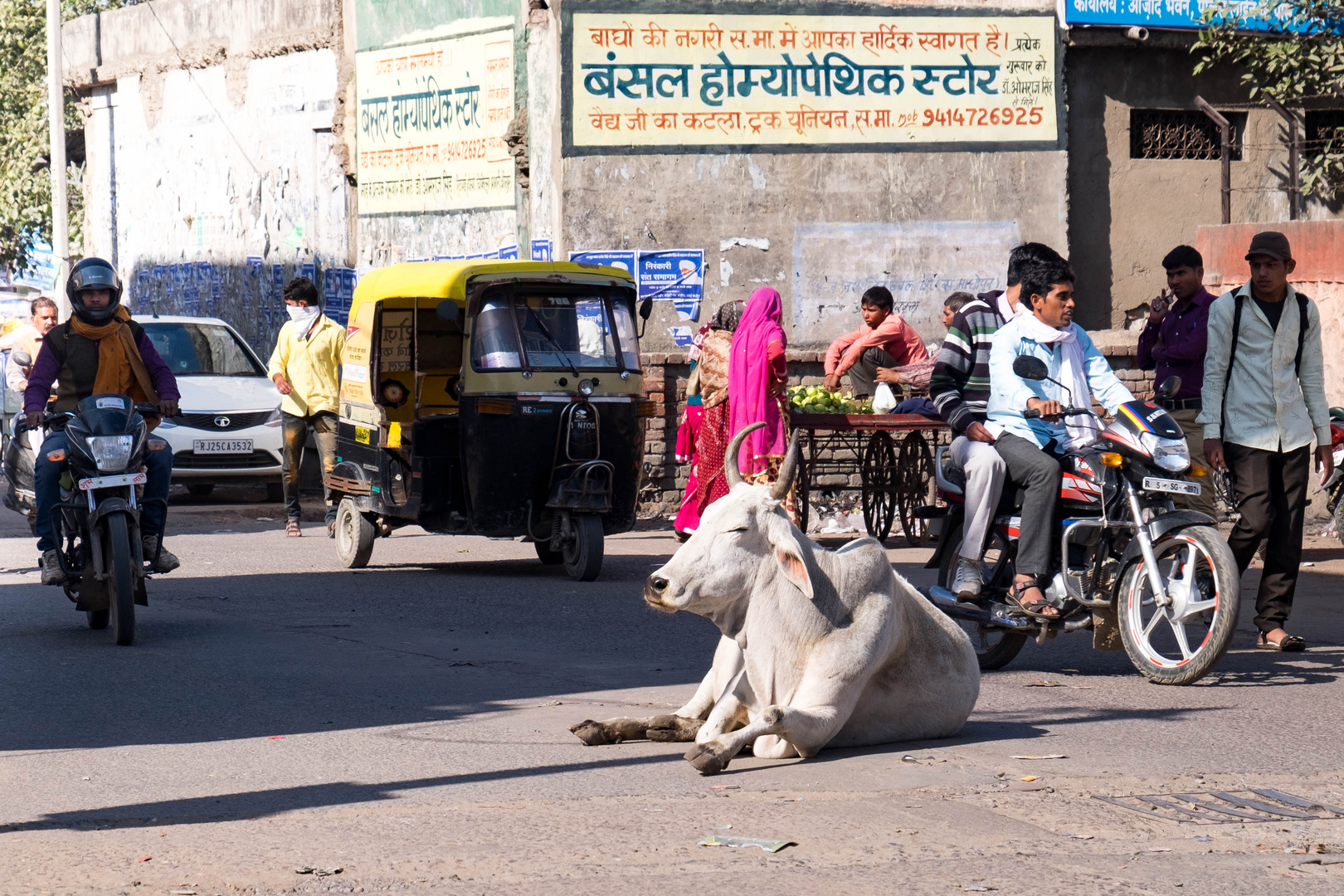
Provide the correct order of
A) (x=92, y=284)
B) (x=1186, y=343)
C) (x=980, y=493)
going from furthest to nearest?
(x=1186, y=343) < (x=92, y=284) < (x=980, y=493)

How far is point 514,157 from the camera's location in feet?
57.5

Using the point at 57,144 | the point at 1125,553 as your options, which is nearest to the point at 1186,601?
the point at 1125,553

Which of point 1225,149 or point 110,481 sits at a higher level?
point 1225,149

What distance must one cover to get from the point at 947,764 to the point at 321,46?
17.1 meters

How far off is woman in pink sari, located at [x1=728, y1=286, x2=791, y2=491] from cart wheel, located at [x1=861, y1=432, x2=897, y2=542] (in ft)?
8.75

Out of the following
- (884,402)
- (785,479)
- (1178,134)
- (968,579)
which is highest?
(1178,134)

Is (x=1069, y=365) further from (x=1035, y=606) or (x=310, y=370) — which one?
(x=310, y=370)

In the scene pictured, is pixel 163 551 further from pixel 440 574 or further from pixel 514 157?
pixel 514 157

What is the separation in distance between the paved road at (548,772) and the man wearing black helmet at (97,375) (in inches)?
26.0

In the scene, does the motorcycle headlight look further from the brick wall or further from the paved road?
the brick wall

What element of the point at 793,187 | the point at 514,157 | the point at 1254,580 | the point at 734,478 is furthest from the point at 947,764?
the point at 514,157

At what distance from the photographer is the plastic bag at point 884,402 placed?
14156 mm

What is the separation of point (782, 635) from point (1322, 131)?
1389 cm

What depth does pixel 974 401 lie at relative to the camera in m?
8.73
